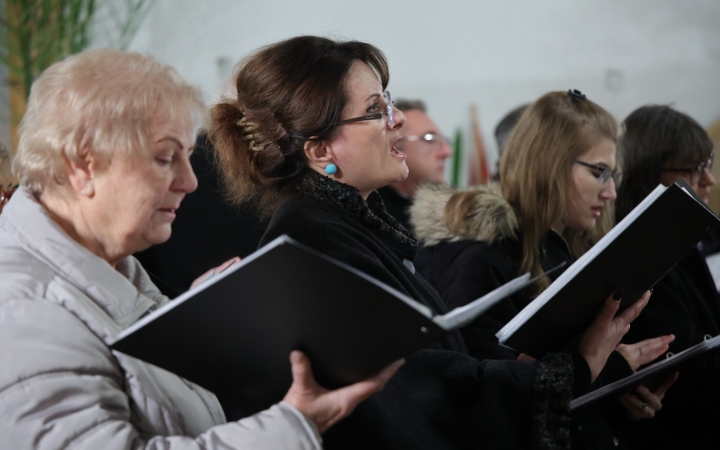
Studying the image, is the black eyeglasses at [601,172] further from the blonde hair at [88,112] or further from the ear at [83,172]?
the ear at [83,172]

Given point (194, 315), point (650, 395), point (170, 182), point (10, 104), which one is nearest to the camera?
point (194, 315)

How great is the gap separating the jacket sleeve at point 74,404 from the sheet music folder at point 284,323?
0.19ft

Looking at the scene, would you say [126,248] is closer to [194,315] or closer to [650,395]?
[194,315]

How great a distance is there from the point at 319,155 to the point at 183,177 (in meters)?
0.50

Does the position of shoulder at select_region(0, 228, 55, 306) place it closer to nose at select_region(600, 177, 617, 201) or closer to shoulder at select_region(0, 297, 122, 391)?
shoulder at select_region(0, 297, 122, 391)

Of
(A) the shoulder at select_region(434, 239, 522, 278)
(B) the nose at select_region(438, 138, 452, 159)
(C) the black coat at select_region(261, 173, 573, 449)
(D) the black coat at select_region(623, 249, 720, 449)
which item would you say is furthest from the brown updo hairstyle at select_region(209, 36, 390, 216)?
(B) the nose at select_region(438, 138, 452, 159)

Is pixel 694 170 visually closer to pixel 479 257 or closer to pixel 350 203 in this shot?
pixel 479 257

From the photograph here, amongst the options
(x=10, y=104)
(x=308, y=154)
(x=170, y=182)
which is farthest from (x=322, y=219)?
(x=10, y=104)

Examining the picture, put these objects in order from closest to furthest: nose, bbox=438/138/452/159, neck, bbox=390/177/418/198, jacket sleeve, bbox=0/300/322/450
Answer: jacket sleeve, bbox=0/300/322/450 < neck, bbox=390/177/418/198 < nose, bbox=438/138/452/159

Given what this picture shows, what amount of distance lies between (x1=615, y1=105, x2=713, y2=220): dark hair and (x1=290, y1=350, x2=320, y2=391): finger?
1821 mm

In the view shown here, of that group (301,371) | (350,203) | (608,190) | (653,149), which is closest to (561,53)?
(653,149)

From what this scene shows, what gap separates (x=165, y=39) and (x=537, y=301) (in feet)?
11.6

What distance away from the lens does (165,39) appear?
14.7 feet

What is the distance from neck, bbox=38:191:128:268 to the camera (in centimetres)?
118
